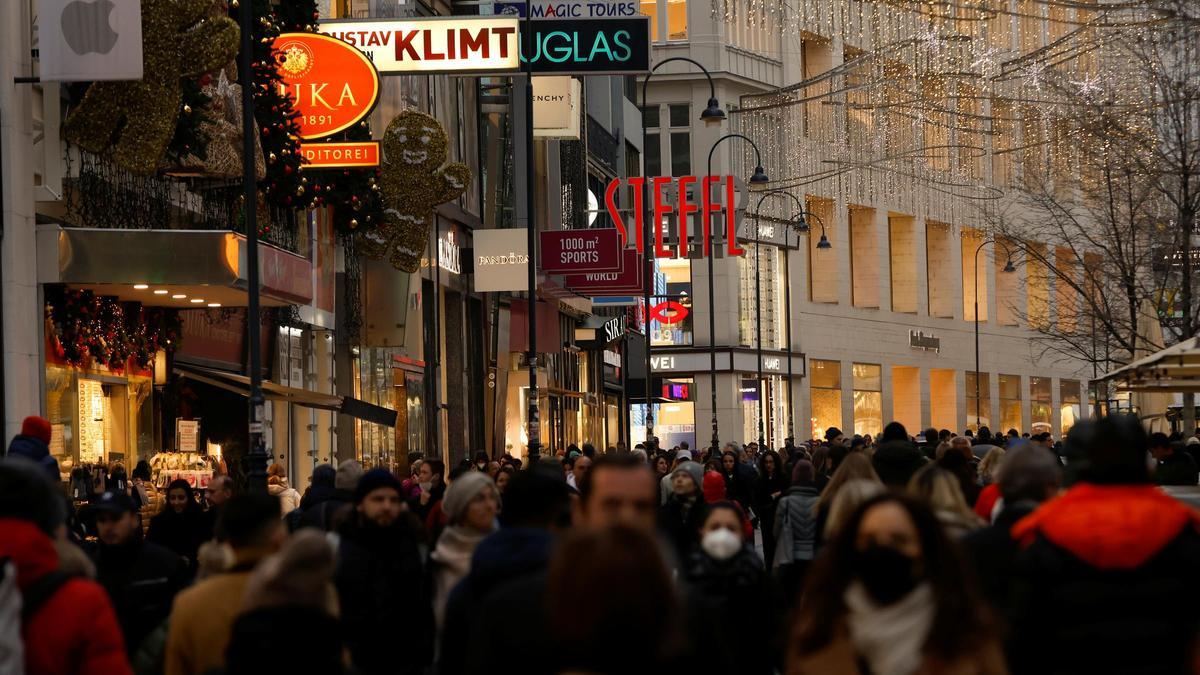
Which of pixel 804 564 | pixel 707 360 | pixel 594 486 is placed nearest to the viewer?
pixel 594 486

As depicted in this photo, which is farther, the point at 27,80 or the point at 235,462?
the point at 235,462

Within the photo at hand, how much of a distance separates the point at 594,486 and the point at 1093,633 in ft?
5.39

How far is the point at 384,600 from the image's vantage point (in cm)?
929

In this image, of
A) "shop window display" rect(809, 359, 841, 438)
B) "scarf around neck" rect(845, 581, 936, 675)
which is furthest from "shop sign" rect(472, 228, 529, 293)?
"shop window display" rect(809, 359, 841, 438)

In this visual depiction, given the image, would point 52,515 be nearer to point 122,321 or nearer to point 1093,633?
point 1093,633

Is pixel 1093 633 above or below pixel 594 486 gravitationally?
below

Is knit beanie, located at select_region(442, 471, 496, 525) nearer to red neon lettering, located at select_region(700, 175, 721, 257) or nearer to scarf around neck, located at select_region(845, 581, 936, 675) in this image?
scarf around neck, located at select_region(845, 581, 936, 675)

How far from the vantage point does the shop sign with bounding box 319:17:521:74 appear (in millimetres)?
31094

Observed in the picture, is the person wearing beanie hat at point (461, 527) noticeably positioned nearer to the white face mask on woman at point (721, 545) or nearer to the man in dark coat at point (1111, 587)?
the white face mask on woman at point (721, 545)

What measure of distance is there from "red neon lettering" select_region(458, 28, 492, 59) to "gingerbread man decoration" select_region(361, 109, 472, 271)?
5.16 ft

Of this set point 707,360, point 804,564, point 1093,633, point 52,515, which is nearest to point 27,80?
point 804,564

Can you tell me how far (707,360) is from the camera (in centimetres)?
8212

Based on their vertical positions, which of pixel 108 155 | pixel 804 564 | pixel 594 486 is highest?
pixel 108 155

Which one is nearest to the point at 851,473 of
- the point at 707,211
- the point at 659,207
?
the point at 707,211
